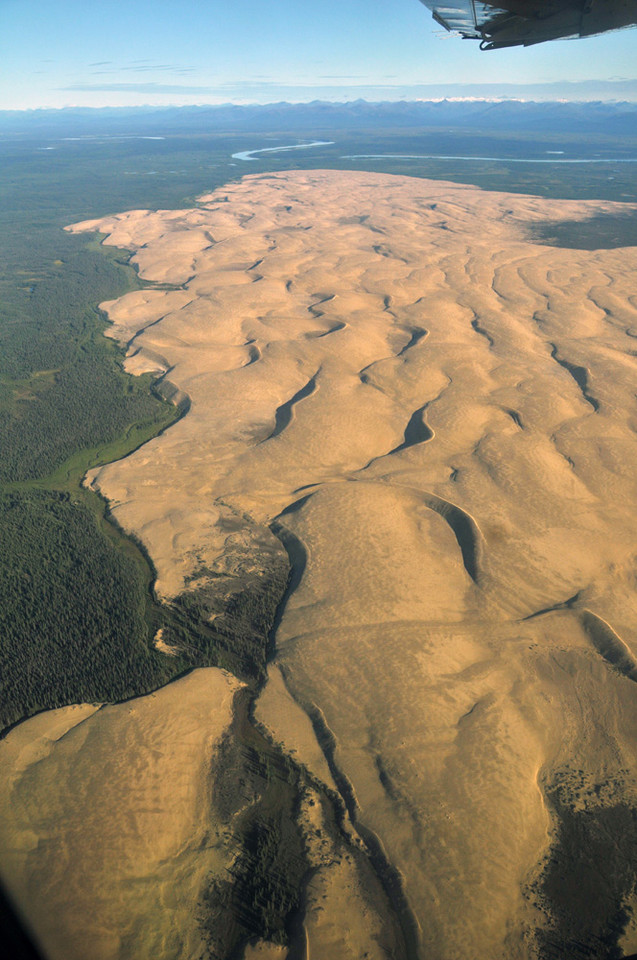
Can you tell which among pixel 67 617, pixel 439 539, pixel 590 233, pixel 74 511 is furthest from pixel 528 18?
pixel 590 233

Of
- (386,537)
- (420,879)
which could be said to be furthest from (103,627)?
(420,879)

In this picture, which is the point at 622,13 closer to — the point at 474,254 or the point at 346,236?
the point at 474,254

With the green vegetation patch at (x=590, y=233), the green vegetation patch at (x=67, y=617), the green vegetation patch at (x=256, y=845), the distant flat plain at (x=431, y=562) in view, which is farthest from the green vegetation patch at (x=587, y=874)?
the green vegetation patch at (x=590, y=233)

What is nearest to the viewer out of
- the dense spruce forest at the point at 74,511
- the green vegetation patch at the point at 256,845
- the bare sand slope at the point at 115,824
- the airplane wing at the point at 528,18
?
the airplane wing at the point at 528,18

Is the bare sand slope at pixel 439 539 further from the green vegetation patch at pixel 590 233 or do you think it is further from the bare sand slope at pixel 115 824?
the green vegetation patch at pixel 590 233

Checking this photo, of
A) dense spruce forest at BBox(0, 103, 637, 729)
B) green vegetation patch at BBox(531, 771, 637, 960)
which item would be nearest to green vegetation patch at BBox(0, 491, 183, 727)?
dense spruce forest at BBox(0, 103, 637, 729)

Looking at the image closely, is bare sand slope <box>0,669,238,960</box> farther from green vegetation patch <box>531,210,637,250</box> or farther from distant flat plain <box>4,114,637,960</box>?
green vegetation patch <box>531,210,637,250</box>

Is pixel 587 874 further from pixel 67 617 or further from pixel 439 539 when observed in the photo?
pixel 67 617
